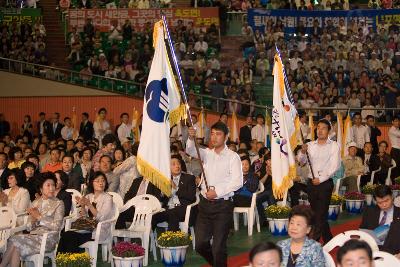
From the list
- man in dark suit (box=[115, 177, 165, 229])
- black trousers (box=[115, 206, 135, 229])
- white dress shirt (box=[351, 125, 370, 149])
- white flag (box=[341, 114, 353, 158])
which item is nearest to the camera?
black trousers (box=[115, 206, 135, 229])

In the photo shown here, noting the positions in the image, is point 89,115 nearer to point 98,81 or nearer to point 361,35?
point 98,81

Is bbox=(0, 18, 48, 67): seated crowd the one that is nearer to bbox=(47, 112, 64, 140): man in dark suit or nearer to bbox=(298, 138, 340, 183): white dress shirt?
bbox=(47, 112, 64, 140): man in dark suit

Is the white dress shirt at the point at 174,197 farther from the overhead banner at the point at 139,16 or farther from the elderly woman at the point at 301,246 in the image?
the overhead banner at the point at 139,16

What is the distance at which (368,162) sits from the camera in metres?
20.7

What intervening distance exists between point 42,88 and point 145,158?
14664 mm

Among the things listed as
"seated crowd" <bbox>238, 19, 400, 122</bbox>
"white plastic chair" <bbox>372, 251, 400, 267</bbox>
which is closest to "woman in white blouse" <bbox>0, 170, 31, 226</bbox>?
"white plastic chair" <bbox>372, 251, 400, 267</bbox>

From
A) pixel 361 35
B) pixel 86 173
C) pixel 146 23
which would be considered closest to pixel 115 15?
pixel 146 23

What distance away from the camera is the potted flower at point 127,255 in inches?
488

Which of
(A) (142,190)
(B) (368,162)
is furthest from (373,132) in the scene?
(A) (142,190)

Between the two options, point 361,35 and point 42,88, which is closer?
point 42,88

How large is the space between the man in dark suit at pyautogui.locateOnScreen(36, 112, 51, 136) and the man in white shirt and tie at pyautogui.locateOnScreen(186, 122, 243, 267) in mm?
13172

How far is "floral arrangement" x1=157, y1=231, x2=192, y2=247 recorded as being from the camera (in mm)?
13094

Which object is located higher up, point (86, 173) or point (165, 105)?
point (165, 105)

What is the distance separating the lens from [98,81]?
26469 mm
